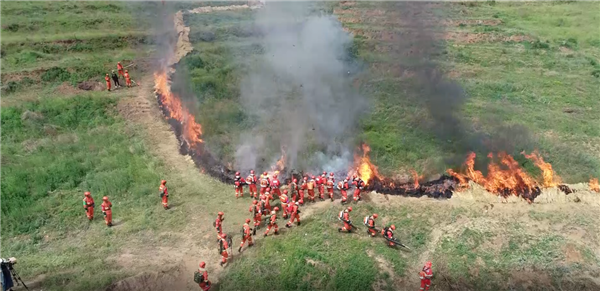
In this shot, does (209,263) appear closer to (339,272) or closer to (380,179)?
(339,272)

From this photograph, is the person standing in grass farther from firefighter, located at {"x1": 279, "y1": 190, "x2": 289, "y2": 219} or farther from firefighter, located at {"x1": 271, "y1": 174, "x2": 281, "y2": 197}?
firefighter, located at {"x1": 279, "y1": 190, "x2": 289, "y2": 219}

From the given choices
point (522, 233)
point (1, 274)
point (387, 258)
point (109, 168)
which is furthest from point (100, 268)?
point (522, 233)

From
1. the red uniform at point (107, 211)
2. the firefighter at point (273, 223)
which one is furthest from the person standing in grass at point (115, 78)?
the firefighter at point (273, 223)

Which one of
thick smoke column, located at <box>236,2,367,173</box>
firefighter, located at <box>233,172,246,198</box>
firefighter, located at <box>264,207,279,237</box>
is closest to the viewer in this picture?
firefighter, located at <box>264,207,279,237</box>

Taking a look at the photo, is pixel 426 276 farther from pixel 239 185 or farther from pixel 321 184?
pixel 239 185

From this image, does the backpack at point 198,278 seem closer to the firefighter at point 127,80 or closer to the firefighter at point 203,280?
the firefighter at point 203,280

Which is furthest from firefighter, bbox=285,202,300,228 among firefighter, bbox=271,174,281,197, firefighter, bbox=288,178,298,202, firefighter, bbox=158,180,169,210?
firefighter, bbox=158,180,169,210

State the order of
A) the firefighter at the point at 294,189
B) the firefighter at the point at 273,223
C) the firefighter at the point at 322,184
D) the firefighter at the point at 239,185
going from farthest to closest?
1. the firefighter at the point at 239,185
2. the firefighter at the point at 322,184
3. the firefighter at the point at 294,189
4. the firefighter at the point at 273,223
